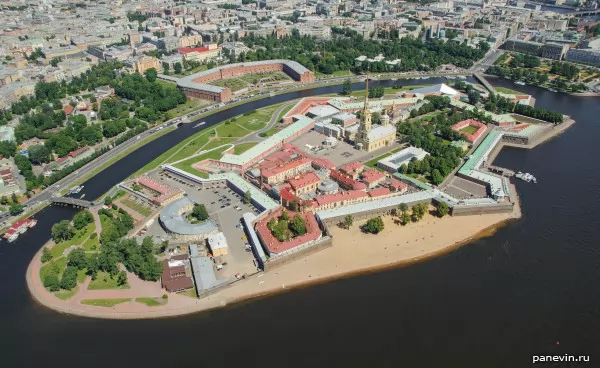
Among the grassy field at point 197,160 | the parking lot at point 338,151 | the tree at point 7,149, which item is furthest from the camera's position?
the tree at point 7,149

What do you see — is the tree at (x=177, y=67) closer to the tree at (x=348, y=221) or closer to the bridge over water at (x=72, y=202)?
the bridge over water at (x=72, y=202)

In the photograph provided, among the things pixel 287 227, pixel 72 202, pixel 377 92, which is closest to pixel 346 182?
pixel 287 227

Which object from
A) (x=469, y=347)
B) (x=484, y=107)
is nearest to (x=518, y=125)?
(x=484, y=107)

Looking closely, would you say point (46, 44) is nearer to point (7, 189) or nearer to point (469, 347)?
point (7, 189)

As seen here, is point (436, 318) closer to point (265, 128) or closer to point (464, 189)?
point (464, 189)

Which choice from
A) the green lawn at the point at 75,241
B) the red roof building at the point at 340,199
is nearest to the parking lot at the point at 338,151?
the red roof building at the point at 340,199
